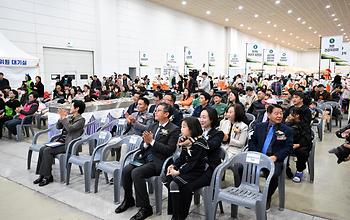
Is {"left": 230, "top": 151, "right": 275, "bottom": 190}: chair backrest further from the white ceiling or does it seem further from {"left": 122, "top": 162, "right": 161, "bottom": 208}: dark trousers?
the white ceiling

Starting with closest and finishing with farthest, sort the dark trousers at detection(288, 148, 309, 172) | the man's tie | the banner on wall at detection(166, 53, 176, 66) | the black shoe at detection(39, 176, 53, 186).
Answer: the man's tie → the dark trousers at detection(288, 148, 309, 172) → the black shoe at detection(39, 176, 53, 186) → the banner on wall at detection(166, 53, 176, 66)

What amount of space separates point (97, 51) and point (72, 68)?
1.51 m

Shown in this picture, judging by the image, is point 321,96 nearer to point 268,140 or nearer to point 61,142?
point 268,140

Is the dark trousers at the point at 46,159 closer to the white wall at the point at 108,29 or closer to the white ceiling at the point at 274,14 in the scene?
the white wall at the point at 108,29

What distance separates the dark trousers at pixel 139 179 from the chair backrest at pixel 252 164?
86cm

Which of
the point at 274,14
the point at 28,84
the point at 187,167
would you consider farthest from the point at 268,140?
the point at 274,14

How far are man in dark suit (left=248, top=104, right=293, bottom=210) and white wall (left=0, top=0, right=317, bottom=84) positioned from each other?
9.97 meters

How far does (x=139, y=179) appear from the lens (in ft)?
9.73

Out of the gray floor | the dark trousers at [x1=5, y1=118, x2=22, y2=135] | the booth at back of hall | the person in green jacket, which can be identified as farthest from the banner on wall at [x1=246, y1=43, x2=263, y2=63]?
the dark trousers at [x1=5, y1=118, x2=22, y2=135]

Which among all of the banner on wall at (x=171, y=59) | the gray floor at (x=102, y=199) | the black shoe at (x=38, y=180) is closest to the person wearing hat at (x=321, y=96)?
the gray floor at (x=102, y=199)

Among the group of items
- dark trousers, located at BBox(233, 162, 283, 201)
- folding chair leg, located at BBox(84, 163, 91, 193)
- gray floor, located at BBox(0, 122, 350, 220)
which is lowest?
gray floor, located at BBox(0, 122, 350, 220)

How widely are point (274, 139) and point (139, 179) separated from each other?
1.54 meters

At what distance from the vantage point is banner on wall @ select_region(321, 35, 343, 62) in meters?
9.57

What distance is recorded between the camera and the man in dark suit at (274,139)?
3.08 meters
